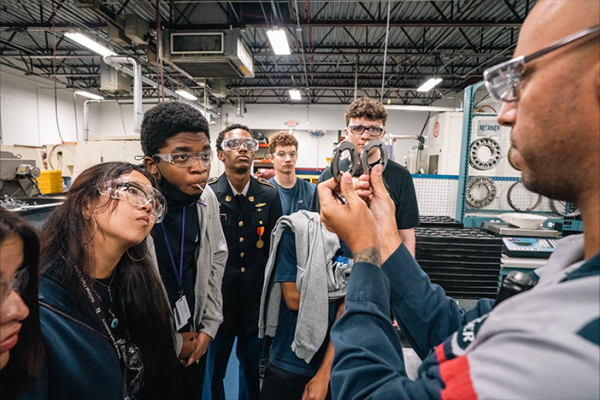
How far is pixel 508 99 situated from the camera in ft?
2.05

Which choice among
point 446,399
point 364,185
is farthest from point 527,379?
point 364,185

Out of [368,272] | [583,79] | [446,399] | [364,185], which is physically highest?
[583,79]

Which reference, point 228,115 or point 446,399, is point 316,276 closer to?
point 446,399

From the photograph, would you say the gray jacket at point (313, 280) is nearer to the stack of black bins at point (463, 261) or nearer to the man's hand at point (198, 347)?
the man's hand at point (198, 347)

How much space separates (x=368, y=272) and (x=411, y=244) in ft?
4.31

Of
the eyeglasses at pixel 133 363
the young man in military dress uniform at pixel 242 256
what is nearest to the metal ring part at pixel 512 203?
the young man in military dress uniform at pixel 242 256

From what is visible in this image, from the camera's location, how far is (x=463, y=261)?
2234 mm

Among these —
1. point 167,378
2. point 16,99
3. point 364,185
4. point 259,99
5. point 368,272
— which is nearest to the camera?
point 368,272

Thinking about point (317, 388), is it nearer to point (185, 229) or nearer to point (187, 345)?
point (187, 345)

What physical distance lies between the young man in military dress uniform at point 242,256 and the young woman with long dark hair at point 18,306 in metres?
1.38

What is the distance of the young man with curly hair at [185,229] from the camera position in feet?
5.29

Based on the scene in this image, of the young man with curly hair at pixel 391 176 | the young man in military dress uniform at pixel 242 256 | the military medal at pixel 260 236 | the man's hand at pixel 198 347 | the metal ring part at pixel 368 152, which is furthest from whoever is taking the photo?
the military medal at pixel 260 236

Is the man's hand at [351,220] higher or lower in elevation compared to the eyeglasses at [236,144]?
lower

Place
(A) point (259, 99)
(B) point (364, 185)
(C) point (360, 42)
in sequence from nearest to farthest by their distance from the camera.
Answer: (B) point (364, 185)
(C) point (360, 42)
(A) point (259, 99)
